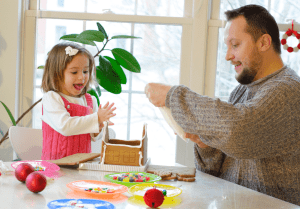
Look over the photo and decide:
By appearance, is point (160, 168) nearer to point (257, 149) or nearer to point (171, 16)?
point (257, 149)

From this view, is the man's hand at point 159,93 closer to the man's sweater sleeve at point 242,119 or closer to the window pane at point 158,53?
the man's sweater sleeve at point 242,119

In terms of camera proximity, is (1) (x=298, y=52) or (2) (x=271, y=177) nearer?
(2) (x=271, y=177)

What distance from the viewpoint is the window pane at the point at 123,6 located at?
255cm

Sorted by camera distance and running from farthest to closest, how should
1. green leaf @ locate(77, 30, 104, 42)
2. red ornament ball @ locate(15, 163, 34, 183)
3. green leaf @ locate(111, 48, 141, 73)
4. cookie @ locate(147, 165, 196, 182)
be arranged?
1. green leaf @ locate(111, 48, 141, 73)
2. green leaf @ locate(77, 30, 104, 42)
3. cookie @ locate(147, 165, 196, 182)
4. red ornament ball @ locate(15, 163, 34, 183)

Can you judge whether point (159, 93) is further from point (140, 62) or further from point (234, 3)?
point (234, 3)

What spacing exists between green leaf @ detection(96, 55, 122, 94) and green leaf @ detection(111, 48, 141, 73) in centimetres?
8

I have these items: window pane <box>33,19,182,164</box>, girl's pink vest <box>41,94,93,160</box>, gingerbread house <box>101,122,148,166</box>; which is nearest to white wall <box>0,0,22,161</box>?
window pane <box>33,19,182,164</box>

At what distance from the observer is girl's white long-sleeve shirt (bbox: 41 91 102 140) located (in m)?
1.64

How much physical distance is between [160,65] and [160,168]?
1416 millimetres

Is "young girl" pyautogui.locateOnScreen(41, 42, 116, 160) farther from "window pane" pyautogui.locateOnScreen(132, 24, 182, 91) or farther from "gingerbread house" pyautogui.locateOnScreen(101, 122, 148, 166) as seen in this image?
"window pane" pyautogui.locateOnScreen(132, 24, 182, 91)

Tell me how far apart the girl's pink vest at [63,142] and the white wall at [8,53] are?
79 cm

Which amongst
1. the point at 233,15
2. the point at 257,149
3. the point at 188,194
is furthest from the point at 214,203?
the point at 233,15

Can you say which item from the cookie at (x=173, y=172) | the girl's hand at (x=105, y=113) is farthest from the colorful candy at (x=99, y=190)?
the girl's hand at (x=105, y=113)

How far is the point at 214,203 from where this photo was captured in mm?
904
